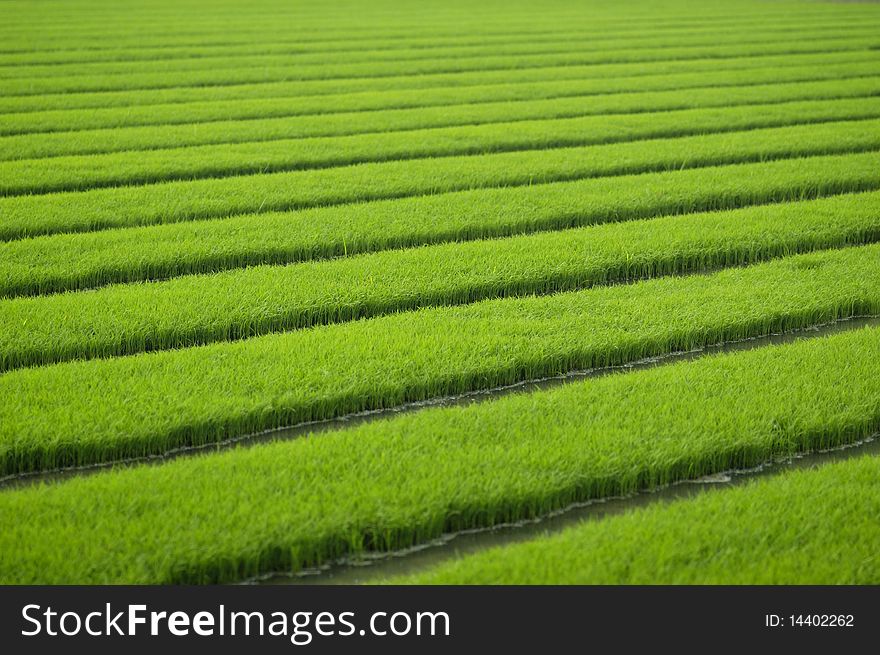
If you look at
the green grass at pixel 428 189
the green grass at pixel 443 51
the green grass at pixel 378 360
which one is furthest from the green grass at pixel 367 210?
the green grass at pixel 443 51

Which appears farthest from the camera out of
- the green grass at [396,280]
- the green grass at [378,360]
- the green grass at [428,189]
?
the green grass at [428,189]

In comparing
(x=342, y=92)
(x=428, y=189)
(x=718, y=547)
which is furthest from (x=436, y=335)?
(x=342, y=92)

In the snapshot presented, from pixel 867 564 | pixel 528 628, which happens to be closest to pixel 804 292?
pixel 867 564

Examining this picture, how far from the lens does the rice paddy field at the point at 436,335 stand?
3.75 m

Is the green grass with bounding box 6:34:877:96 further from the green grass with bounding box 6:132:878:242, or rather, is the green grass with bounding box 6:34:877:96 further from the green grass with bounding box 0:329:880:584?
the green grass with bounding box 0:329:880:584

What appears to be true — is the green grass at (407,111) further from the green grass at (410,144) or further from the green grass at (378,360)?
the green grass at (378,360)

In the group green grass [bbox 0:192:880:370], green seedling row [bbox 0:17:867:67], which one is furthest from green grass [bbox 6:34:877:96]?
green grass [bbox 0:192:880:370]

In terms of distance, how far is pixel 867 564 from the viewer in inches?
141

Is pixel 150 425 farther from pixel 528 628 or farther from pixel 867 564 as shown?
pixel 867 564

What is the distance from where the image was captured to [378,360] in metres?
5.23

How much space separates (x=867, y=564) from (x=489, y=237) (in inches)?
178

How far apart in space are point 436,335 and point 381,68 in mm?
9798

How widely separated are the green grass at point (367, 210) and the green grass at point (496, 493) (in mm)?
2753

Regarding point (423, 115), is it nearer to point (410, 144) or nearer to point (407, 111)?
point (407, 111)
